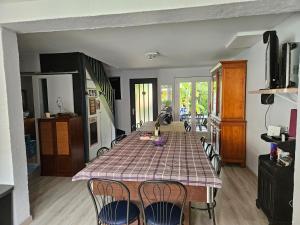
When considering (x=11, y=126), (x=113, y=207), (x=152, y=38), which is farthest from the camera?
(x=152, y=38)

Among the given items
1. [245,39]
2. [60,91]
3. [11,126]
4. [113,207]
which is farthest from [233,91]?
[11,126]

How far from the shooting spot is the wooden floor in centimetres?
264

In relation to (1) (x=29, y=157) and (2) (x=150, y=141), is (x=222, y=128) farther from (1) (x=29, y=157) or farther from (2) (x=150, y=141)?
(1) (x=29, y=157)

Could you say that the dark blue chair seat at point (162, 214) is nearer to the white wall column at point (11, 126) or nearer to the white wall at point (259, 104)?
the white wall column at point (11, 126)

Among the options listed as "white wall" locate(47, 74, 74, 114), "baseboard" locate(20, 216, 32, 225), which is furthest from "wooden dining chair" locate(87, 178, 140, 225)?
"white wall" locate(47, 74, 74, 114)

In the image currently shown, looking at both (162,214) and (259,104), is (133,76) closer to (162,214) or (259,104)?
(259,104)

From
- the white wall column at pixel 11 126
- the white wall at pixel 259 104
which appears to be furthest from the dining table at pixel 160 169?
the white wall at pixel 259 104

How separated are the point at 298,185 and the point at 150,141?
191 cm

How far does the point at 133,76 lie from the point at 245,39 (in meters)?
4.63

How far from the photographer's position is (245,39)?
3.46 meters

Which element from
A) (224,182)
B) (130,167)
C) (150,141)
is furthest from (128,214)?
(224,182)

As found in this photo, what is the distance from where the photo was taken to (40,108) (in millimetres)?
4488

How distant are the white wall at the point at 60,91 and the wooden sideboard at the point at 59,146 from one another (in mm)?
505

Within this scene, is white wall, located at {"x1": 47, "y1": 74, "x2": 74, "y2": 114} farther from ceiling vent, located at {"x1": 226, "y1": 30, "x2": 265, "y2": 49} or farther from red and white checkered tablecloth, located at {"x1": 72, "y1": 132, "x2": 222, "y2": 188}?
ceiling vent, located at {"x1": 226, "y1": 30, "x2": 265, "y2": 49}
